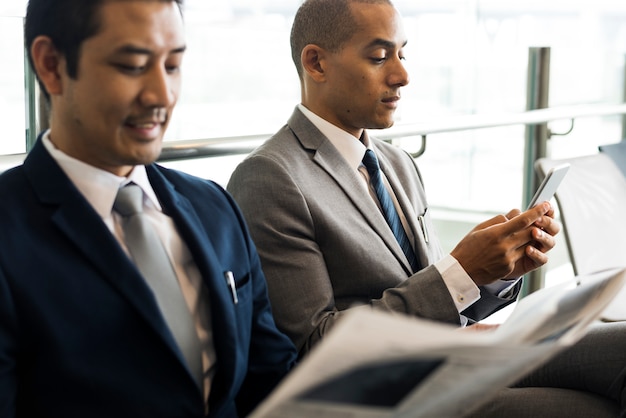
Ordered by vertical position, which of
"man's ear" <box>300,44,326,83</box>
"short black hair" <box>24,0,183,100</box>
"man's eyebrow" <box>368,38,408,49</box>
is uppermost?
"short black hair" <box>24,0,183,100</box>

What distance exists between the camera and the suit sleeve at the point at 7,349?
99 centimetres

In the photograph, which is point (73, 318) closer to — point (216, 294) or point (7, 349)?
point (7, 349)

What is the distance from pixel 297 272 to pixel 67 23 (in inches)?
25.9

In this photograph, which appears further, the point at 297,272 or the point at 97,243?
the point at 297,272

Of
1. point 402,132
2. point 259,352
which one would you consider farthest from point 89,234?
point 402,132

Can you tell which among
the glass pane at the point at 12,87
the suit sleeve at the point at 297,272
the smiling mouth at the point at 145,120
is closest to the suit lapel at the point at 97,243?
the smiling mouth at the point at 145,120

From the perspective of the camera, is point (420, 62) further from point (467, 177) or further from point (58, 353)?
point (58, 353)

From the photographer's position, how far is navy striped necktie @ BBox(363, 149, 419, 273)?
1772 millimetres

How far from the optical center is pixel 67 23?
3.45 feet

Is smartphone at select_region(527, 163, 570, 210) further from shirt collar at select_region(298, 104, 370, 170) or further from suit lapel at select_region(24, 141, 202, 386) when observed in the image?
suit lapel at select_region(24, 141, 202, 386)

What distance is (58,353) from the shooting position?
102cm

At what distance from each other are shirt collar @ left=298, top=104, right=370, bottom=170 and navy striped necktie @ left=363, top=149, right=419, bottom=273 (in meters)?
0.02

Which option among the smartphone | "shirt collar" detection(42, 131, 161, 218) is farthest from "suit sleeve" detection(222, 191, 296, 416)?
the smartphone

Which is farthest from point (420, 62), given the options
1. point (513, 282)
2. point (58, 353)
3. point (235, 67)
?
point (58, 353)
